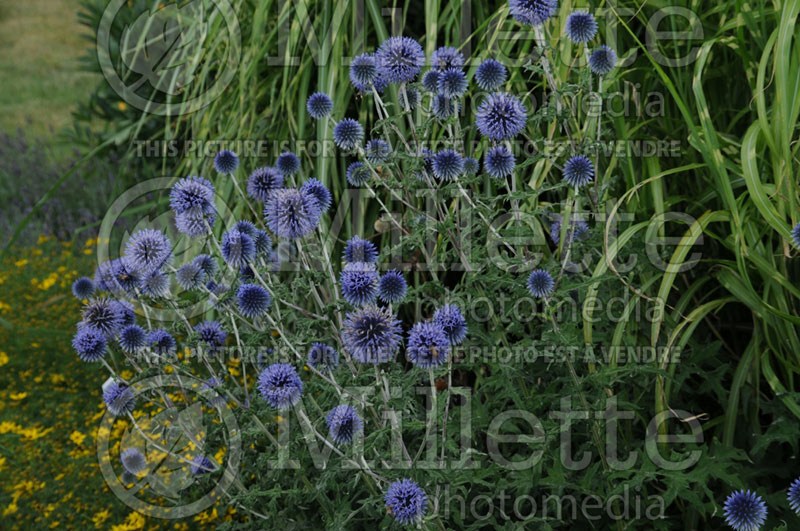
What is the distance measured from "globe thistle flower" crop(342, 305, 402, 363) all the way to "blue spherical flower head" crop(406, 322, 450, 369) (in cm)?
6

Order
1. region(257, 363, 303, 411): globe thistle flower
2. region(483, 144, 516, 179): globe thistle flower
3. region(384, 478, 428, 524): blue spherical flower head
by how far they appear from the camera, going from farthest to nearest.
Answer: region(483, 144, 516, 179): globe thistle flower, region(257, 363, 303, 411): globe thistle flower, region(384, 478, 428, 524): blue spherical flower head

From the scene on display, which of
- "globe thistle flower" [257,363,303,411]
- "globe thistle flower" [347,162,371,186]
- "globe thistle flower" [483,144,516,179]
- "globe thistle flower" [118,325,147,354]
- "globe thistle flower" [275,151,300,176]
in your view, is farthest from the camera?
"globe thistle flower" [275,151,300,176]

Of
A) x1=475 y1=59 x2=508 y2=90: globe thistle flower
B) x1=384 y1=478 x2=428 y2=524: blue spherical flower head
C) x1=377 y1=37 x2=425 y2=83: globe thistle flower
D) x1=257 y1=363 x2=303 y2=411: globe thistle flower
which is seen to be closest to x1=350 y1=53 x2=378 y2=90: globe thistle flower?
x1=377 y1=37 x2=425 y2=83: globe thistle flower

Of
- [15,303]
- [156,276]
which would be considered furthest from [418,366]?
[15,303]

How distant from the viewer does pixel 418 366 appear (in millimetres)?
1746

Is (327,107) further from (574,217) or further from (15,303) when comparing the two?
(15,303)

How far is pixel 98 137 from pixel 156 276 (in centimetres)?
421

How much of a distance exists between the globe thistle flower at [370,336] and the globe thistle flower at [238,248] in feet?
1.29

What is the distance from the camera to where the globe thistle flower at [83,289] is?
2510 millimetres

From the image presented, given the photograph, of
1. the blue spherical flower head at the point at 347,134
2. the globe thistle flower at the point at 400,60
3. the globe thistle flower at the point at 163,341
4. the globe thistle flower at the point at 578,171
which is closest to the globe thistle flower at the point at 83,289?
the globe thistle flower at the point at 163,341

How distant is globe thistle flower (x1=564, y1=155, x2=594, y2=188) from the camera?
6.91 feet

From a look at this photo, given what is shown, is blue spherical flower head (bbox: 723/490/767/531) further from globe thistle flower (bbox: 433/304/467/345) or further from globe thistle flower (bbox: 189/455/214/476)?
globe thistle flower (bbox: 189/455/214/476)

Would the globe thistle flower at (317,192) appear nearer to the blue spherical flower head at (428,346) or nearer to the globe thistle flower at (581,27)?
the blue spherical flower head at (428,346)

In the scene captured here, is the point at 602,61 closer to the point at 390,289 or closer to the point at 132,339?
the point at 390,289
